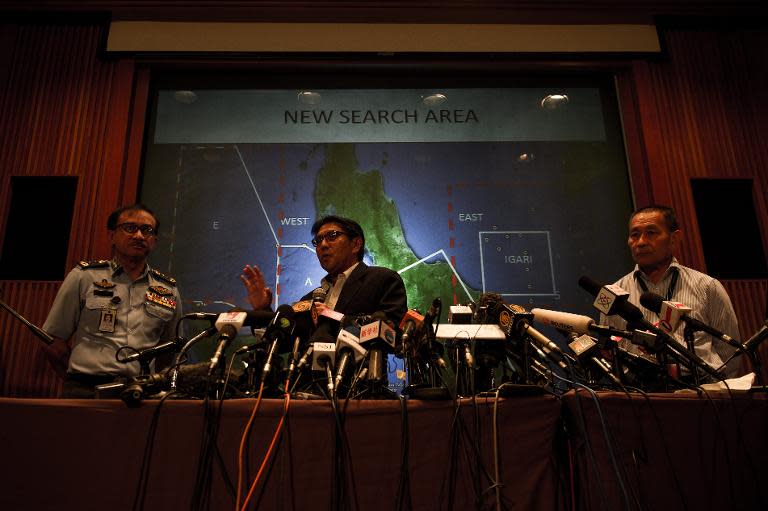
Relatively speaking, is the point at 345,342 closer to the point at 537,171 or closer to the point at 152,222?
the point at 152,222

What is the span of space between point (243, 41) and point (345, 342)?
10.3 feet

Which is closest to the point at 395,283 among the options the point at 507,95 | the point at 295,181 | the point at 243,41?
the point at 295,181

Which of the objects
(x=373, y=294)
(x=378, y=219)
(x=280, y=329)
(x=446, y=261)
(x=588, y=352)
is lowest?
(x=588, y=352)

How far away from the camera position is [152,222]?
3174 millimetres

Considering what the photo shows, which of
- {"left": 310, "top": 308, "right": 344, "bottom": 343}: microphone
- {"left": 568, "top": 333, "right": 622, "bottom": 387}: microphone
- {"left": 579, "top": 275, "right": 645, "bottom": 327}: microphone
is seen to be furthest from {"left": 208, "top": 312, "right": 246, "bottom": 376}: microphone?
{"left": 579, "top": 275, "right": 645, "bottom": 327}: microphone

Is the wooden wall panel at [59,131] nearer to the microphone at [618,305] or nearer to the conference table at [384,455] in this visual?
the conference table at [384,455]

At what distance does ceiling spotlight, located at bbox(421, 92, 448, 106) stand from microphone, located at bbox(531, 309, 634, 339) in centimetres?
257

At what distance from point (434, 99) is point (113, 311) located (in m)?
2.65

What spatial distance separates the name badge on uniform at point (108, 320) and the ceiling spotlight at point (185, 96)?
191 centimetres

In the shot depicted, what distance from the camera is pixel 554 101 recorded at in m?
4.30

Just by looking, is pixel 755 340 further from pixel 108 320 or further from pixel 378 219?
pixel 108 320

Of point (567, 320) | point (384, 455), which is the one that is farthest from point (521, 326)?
point (384, 455)

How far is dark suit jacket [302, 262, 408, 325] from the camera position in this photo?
289 centimetres

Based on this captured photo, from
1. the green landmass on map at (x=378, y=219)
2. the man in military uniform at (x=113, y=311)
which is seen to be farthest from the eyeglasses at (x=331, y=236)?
the man in military uniform at (x=113, y=311)
